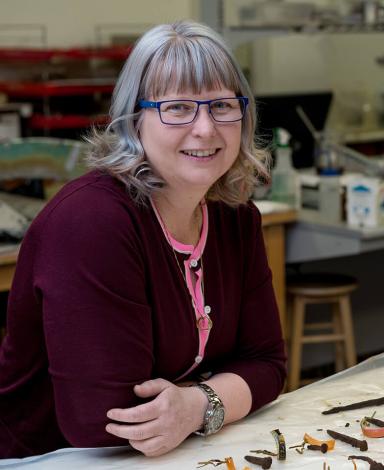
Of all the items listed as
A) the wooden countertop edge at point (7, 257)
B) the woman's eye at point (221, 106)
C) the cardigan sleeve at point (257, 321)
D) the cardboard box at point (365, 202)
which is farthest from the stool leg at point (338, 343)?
the woman's eye at point (221, 106)

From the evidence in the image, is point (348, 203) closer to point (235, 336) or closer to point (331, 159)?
point (331, 159)

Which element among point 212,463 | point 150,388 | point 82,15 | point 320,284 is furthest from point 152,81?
point 82,15

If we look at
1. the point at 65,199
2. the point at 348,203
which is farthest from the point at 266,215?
the point at 65,199

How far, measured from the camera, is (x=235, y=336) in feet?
4.89

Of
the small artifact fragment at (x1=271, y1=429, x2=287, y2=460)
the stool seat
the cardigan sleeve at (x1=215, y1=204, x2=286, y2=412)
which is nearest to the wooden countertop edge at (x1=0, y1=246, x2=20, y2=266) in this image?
the stool seat

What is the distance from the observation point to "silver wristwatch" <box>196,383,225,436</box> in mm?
1289

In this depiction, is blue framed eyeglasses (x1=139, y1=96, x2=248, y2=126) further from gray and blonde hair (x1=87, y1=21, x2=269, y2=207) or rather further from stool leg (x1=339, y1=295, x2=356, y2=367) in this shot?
stool leg (x1=339, y1=295, x2=356, y2=367)

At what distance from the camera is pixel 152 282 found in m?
1.32

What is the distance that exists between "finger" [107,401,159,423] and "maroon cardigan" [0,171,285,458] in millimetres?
18

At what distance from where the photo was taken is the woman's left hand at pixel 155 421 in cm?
121

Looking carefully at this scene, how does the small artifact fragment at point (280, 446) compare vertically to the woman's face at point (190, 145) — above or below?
below

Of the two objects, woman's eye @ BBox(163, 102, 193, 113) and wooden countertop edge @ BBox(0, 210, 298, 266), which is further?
wooden countertop edge @ BBox(0, 210, 298, 266)

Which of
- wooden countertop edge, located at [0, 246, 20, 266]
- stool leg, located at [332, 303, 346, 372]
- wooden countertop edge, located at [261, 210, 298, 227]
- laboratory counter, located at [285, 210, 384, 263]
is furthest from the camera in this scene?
stool leg, located at [332, 303, 346, 372]

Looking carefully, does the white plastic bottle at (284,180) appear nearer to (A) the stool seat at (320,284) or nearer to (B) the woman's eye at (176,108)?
(A) the stool seat at (320,284)
